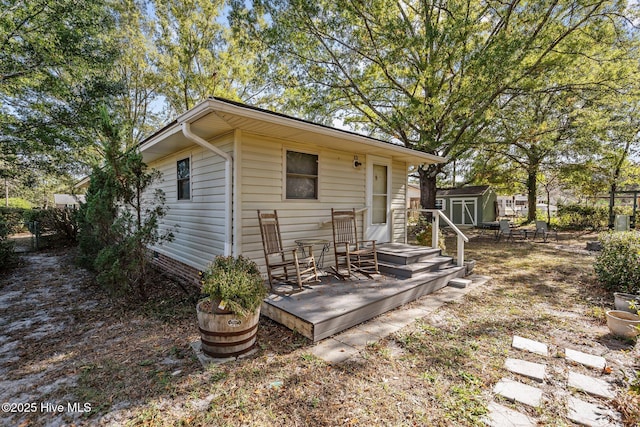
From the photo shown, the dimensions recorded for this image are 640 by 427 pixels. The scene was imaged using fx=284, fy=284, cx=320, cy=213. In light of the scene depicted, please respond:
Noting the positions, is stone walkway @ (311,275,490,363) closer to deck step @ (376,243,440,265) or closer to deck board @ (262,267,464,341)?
deck board @ (262,267,464,341)

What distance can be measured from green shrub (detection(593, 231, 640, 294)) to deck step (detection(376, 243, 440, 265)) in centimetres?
268

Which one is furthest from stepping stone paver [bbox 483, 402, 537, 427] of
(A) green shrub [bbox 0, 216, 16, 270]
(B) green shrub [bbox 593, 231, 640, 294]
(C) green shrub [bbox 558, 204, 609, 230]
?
(C) green shrub [bbox 558, 204, 609, 230]

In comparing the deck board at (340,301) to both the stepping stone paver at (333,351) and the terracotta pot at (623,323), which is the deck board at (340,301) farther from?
the terracotta pot at (623,323)

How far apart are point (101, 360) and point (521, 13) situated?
12.0 m

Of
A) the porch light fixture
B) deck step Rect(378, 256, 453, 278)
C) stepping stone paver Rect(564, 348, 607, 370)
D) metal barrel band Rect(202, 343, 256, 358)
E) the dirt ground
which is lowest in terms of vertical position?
the dirt ground

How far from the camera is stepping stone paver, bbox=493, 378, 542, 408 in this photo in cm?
215

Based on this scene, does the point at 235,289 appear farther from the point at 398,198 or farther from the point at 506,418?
the point at 398,198

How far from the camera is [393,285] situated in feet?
14.6

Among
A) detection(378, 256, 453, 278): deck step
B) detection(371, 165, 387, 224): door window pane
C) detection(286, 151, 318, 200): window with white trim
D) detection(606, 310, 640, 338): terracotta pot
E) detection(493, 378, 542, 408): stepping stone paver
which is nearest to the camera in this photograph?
detection(493, 378, 542, 408): stepping stone paver

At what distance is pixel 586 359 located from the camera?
107 inches

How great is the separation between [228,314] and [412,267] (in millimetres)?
3487

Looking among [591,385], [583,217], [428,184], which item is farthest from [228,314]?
[583,217]

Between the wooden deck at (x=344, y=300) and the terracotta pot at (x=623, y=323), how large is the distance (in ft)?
6.99

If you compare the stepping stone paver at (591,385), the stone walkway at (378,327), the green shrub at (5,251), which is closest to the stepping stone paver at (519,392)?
the stepping stone paver at (591,385)
